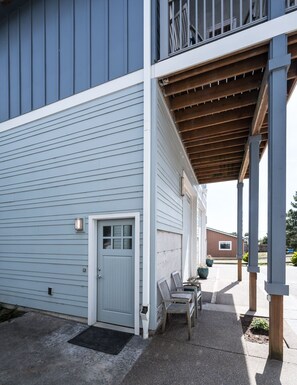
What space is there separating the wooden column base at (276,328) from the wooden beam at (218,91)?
332cm

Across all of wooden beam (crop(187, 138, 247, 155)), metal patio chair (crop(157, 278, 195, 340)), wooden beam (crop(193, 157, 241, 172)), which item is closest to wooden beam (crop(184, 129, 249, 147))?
wooden beam (crop(187, 138, 247, 155))

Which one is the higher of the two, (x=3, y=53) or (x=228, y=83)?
(x=3, y=53)

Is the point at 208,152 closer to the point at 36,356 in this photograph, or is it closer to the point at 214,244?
the point at 36,356

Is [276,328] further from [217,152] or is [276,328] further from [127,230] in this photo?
[217,152]

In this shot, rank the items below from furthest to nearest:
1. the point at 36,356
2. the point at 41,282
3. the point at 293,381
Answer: the point at 41,282, the point at 36,356, the point at 293,381

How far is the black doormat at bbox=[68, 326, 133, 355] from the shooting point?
11.3 feet

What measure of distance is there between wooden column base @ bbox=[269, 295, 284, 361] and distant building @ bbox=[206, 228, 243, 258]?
2269 cm

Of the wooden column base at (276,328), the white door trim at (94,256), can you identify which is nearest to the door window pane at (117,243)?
the white door trim at (94,256)

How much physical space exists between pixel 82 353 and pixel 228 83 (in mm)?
4805

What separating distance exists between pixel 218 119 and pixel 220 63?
177 centimetres

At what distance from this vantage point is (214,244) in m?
25.1

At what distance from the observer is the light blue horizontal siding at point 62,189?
13.8 feet

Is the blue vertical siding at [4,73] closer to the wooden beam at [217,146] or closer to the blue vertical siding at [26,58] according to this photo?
the blue vertical siding at [26,58]

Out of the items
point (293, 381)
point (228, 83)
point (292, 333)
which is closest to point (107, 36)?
point (228, 83)
